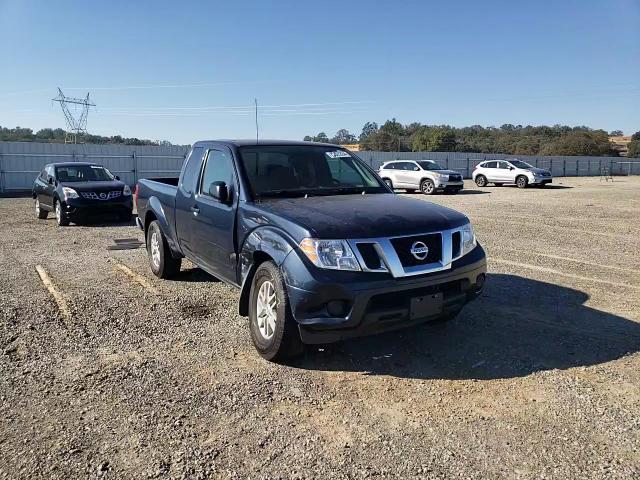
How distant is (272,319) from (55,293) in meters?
3.58

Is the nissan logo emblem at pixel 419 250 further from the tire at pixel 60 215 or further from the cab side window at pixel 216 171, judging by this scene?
the tire at pixel 60 215

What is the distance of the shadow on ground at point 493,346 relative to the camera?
160 inches

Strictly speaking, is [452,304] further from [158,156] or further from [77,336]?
[158,156]

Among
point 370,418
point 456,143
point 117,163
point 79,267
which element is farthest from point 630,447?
point 456,143

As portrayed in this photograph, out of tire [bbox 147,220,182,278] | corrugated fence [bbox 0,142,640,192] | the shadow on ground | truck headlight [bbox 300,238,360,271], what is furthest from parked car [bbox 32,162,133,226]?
truck headlight [bbox 300,238,360,271]

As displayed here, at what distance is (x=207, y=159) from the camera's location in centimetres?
566

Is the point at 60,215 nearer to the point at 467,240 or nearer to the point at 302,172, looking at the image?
the point at 302,172

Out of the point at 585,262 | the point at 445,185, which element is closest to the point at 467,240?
the point at 585,262

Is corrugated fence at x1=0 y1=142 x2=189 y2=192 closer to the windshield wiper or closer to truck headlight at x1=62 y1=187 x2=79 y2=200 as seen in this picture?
truck headlight at x1=62 y1=187 x2=79 y2=200

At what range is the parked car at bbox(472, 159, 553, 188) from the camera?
28.4 meters

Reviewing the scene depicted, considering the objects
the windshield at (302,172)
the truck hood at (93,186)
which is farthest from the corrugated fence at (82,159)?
the windshield at (302,172)

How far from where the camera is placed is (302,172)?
520 cm

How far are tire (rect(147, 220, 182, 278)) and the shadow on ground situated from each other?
3.12 metres

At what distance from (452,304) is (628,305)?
281 cm
